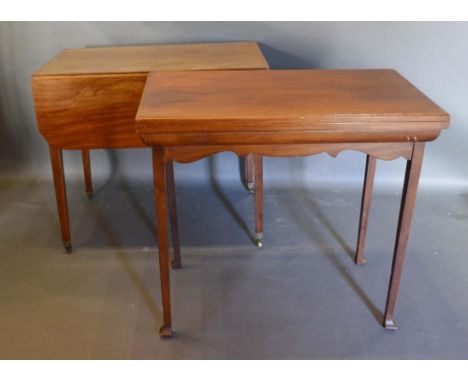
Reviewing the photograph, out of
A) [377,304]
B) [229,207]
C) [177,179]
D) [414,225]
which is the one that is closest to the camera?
[377,304]

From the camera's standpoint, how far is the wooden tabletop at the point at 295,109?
3.74ft

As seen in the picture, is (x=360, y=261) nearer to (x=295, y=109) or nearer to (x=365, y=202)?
(x=365, y=202)

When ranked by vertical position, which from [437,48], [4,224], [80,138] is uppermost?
[437,48]

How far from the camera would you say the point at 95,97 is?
1601 millimetres

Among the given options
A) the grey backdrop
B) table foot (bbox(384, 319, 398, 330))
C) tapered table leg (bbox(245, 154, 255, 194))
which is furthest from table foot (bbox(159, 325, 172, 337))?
the grey backdrop

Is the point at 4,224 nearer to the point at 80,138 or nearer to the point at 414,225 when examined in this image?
the point at 80,138

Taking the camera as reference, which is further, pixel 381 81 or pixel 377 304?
pixel 377 304

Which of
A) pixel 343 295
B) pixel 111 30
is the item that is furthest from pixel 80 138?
pixel 343 295

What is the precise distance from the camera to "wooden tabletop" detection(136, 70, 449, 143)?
3.74 ft

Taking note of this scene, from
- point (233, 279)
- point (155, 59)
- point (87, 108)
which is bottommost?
point (233, 279)

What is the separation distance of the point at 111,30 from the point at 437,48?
4.46ft

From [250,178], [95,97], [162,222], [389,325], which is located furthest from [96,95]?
[389,325]

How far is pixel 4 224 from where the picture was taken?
202 cm

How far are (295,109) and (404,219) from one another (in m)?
0.42
